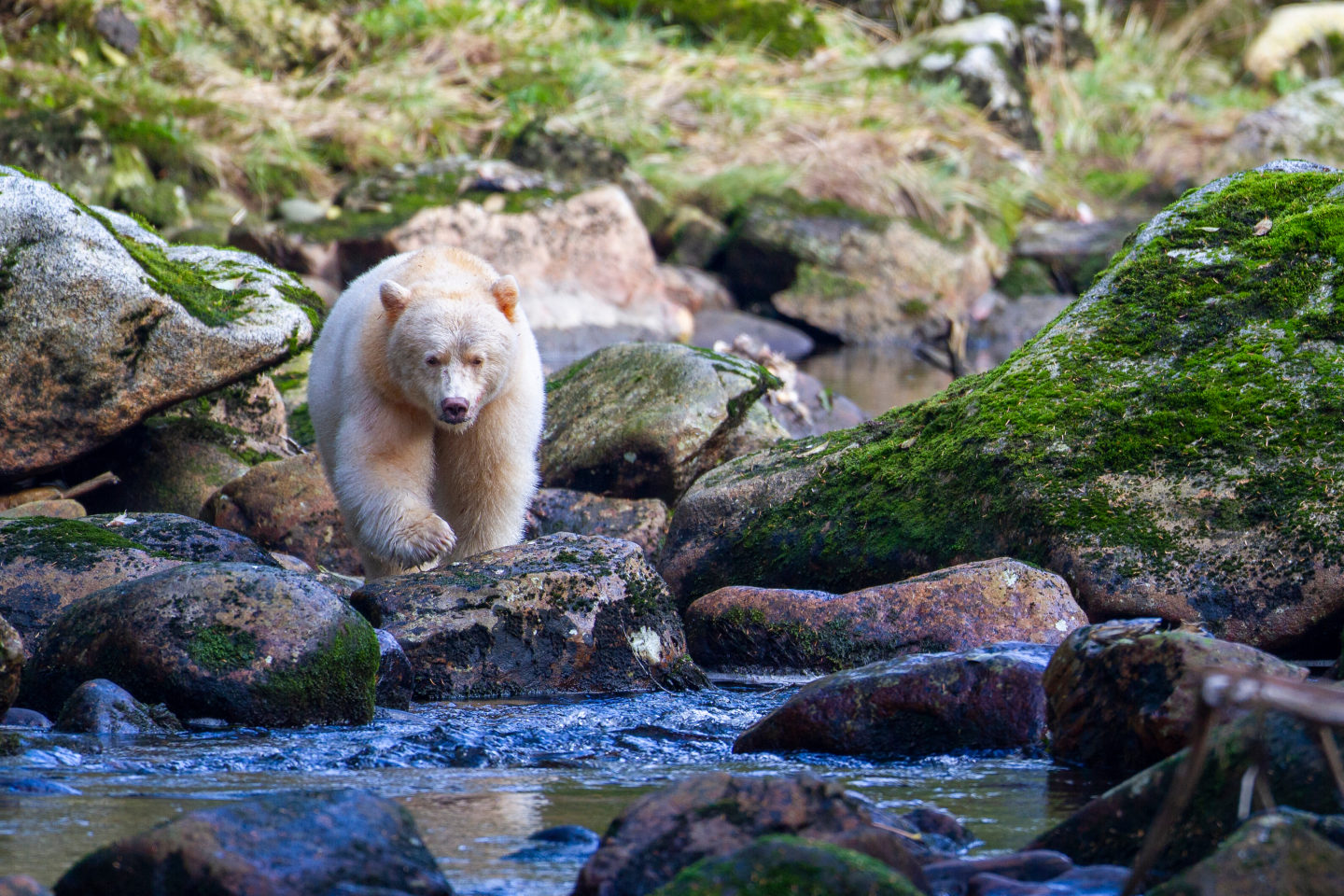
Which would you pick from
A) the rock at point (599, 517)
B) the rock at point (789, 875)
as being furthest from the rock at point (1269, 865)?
the rock at point (599, 517)

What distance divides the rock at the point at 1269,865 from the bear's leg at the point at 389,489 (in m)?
3.90

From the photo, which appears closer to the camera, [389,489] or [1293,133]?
[389,489]

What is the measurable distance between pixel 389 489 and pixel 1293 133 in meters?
20.3

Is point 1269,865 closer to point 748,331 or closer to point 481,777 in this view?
point 481,777

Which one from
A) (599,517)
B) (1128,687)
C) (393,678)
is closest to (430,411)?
(393,678)

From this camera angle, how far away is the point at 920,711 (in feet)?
13.8

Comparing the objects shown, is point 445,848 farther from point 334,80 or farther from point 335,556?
point 334,80

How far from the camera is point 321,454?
22.9 feet

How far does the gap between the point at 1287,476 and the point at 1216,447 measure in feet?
0.97

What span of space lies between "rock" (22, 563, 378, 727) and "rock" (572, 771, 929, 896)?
1.73 m

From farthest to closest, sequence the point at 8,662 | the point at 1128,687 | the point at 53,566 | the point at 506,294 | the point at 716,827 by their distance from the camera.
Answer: the point at 506,294
the point at 53,566
the point at 8,662
the point at 1128,687
the point at 716,827

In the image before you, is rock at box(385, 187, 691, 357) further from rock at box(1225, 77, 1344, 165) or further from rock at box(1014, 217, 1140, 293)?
rock at box(1225, 77, 1344, 165)

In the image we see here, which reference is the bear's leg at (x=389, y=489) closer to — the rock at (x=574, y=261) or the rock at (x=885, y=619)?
the rock at (x=885, y=619)

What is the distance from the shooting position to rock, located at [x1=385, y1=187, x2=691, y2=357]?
16.2 metres
